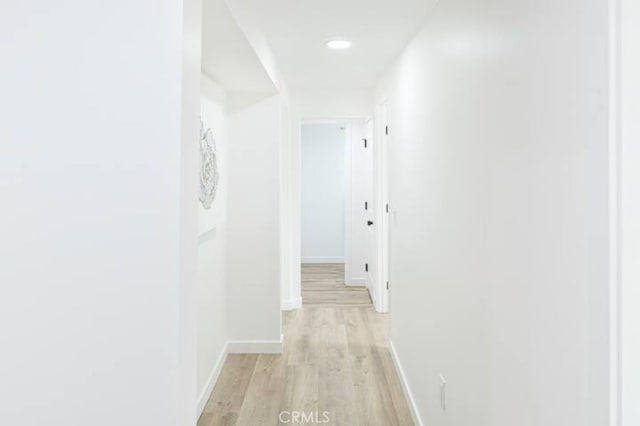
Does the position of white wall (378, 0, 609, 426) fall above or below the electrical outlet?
above

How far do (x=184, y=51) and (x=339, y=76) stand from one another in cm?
325

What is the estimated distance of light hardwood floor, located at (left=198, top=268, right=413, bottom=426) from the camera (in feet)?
9.10

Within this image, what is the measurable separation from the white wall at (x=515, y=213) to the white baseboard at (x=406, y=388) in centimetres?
12

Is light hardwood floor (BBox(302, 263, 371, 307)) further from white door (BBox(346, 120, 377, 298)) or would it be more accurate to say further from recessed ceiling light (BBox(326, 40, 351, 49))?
recessed ceiling light (BBox(326, 40, 351, 49))

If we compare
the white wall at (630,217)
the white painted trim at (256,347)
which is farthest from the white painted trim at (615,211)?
the white painted trim at (256,347)

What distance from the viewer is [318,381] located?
3.24 metres

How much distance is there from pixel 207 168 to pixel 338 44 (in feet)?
3.90

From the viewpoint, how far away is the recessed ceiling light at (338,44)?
309cm

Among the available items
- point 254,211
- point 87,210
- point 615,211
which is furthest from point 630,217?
point 254,211

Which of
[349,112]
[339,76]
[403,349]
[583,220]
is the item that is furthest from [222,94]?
[583,220]

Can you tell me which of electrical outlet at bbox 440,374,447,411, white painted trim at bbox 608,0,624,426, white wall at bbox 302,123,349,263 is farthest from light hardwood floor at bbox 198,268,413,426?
white wall at bbox 302,123,349,263

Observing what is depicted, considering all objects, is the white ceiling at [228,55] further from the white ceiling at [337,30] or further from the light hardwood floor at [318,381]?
the light hardwood floor at [318,381]

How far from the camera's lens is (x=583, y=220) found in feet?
3.04

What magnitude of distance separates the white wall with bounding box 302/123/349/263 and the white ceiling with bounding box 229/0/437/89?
3.54m
